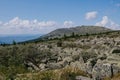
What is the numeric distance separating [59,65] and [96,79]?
14.8 m

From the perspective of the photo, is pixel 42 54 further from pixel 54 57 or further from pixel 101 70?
pixel 101 70

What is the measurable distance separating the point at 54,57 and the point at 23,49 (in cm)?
834

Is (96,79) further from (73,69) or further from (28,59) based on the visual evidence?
(28,59)

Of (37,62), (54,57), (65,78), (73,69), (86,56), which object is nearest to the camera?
(65,78)

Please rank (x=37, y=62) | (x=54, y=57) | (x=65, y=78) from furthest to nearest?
(x=54, y=57), (x=37, y=62), (x=65, y=78)

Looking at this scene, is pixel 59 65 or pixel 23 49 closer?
pixel 59 65

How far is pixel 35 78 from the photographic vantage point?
28.1 metres

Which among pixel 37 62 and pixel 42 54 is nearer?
pixel 37 62

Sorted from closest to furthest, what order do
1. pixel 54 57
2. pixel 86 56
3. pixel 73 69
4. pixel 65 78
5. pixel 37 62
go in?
1. pixel 65 78
2. pixel 73 69
3. pixel 86 56
4. pixel 37 62
5. pixel 54 57

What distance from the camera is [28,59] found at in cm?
5941

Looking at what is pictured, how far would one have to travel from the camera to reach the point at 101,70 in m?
27.7

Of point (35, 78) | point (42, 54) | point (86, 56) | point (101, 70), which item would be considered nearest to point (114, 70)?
point (101, 70)

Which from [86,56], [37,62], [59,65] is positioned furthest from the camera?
[37,62]

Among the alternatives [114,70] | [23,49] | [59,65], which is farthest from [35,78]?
[23,49]
